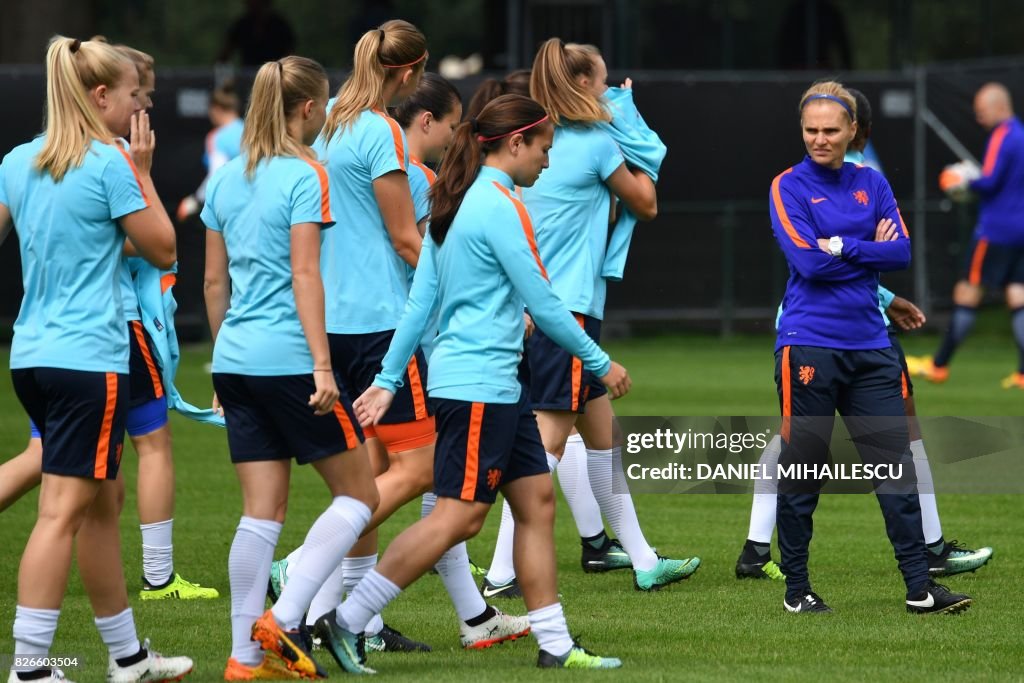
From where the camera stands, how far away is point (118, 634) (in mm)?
5223

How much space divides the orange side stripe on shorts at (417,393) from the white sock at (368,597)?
81cm

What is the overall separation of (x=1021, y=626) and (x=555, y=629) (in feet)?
6.21

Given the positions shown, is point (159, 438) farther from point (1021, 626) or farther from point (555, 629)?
point (1021, 626)

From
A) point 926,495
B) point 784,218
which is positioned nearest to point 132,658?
point 784,218

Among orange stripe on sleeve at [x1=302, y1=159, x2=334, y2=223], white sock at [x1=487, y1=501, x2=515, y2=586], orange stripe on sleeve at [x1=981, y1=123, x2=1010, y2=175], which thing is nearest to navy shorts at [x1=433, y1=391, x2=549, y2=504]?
orange stripe on sleeve at [x1=302, y1=159, x2=334, y2=223]

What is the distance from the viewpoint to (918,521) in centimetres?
649

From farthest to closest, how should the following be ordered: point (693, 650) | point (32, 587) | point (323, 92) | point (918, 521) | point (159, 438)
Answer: point (159, 438) → point (918, 521) → point (693, 650) → point (323, 92) → point (32, 587)

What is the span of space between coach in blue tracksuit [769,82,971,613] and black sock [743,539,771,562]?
80cm

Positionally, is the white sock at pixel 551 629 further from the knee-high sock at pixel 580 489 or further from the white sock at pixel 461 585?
the knee-high sock at pixel 580 489

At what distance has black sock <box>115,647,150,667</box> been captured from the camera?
17.1 feet

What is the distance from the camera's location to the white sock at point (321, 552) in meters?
5.24

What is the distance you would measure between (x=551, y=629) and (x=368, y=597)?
58cm

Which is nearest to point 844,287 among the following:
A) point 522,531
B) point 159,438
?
point 522,531

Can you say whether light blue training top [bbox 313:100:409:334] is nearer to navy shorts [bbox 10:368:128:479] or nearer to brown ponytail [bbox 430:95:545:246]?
brown ponytail [bbox 430:95:545:246]
